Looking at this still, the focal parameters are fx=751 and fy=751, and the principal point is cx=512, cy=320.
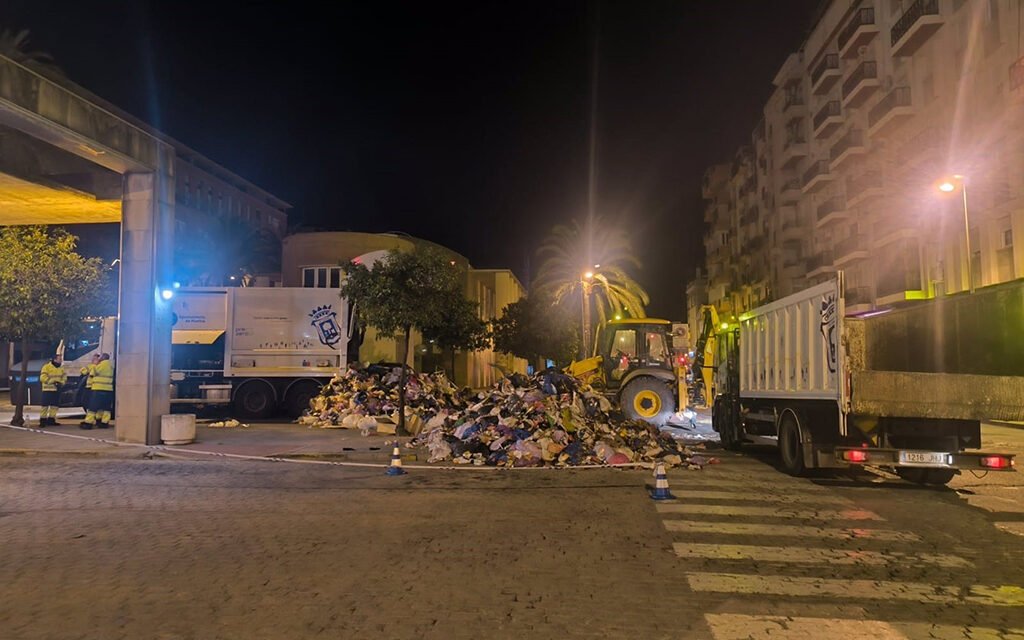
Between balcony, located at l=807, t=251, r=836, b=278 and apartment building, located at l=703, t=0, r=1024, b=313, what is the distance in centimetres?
13

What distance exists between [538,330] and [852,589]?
131 ft

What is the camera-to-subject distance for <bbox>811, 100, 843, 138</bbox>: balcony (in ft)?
153

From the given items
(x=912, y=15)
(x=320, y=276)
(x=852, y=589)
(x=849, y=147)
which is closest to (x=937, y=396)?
(x=852, y=589)

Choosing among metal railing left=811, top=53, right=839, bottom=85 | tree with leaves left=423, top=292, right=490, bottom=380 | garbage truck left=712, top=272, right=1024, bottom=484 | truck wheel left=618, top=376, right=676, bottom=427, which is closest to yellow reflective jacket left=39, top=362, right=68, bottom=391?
tree with leaves left=423, top=292, right=490, bottom=380

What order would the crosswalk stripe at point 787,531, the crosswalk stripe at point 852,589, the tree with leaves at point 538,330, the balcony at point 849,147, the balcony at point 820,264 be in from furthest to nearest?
the balcony at point 820,264 < the tree with leaves at point 538,330 < the balcony at point 849,147 < the crosswalk stripe at point 787,531 < the crosswalk stripe at point 852,589

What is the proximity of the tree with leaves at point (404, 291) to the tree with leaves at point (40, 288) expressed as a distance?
22.2ft

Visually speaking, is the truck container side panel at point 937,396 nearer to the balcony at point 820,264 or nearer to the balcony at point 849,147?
the balcony at point 849,147

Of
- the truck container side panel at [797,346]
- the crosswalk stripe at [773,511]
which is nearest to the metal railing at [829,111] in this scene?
the truck container side panel at [797,346]

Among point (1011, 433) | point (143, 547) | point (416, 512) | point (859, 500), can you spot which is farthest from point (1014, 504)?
point (1011, 433)

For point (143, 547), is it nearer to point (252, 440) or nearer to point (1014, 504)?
point (252, 440)

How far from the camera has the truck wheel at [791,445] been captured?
37.6 ft

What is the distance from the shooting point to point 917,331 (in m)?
11.0

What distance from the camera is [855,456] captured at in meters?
10.3

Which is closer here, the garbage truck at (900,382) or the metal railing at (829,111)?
the garbage truck at (900,382)
